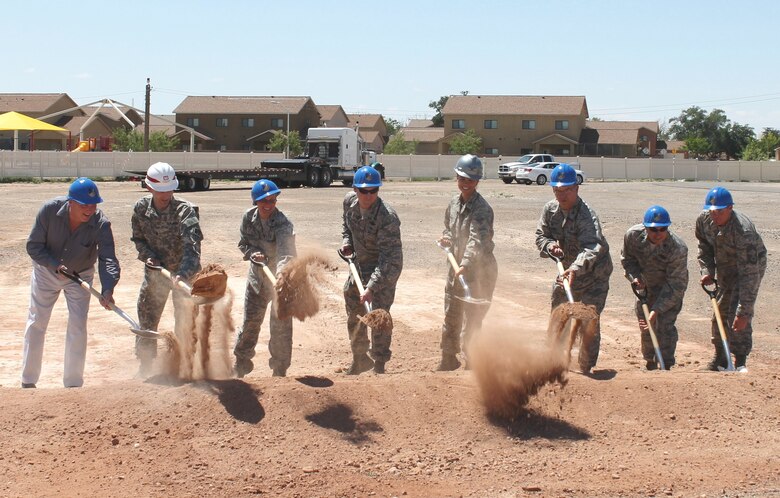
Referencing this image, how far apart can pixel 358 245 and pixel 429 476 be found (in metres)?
3.21

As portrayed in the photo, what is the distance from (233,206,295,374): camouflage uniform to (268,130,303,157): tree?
209 ft

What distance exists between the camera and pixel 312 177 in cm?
3984

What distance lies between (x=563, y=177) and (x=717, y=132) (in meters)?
100.0

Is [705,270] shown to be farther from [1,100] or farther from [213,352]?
[1,100]

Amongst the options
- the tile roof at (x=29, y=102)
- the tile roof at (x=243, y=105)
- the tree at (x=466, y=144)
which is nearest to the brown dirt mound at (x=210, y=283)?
the tree at (x=466, y=144)

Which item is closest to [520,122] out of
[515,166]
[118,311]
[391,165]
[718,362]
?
[391,165]

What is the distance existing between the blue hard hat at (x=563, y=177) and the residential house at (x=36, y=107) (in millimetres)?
70056

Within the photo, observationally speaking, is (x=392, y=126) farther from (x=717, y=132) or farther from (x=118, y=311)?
(x=118, y=311)

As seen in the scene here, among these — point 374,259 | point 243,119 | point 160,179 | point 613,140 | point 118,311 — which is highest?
point 243,119

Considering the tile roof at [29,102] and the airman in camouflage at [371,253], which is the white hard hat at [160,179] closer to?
the airman in camouflage at [371,253]

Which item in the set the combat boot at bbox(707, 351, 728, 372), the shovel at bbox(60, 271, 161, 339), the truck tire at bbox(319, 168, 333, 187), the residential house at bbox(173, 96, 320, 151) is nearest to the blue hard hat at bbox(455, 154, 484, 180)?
the combat boot at bbox(707, 351, 728, 372)

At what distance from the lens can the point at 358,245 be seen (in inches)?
343

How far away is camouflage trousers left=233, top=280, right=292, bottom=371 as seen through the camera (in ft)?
27.9

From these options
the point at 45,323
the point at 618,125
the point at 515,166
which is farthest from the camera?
the point at 618,125
